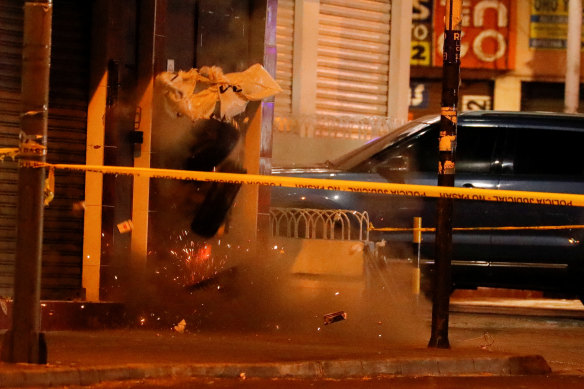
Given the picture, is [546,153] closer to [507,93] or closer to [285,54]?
[285,54]

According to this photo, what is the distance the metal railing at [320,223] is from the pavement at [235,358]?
158 cm

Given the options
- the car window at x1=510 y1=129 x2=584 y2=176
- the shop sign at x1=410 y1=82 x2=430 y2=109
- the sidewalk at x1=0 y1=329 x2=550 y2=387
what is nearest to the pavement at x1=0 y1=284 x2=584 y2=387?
the sidewalk at x1=0 y1=329 x2=550 y2=387

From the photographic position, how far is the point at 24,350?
22.5ft

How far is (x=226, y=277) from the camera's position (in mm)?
10781

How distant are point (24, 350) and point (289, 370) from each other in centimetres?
178

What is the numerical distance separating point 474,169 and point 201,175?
4750 mm

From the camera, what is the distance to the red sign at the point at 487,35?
79.3 ft

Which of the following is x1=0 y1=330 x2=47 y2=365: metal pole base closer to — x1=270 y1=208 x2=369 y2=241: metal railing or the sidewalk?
the sidewalk

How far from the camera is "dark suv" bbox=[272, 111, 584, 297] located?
11680mm

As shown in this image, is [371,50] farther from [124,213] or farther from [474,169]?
[124,213]

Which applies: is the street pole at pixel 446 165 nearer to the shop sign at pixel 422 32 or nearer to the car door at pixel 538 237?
the car door at pixel 538 237

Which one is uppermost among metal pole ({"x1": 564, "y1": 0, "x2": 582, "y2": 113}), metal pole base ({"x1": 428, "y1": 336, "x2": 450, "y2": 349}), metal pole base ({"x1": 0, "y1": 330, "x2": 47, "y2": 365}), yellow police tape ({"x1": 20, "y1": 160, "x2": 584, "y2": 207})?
metal pole ({"x1": 564, "y1": 0, "x2": 582, "y2": 113})

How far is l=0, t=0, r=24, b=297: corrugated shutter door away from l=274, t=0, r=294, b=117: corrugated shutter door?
8250 mm

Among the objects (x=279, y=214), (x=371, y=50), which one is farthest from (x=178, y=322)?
(x=371, y=50)
